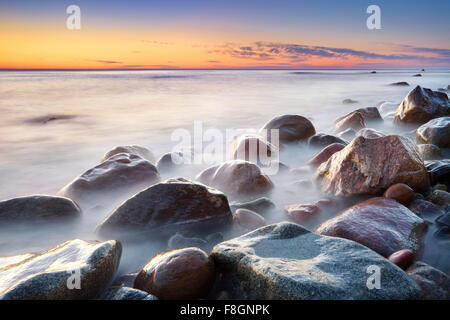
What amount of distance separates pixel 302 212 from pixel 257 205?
47cm

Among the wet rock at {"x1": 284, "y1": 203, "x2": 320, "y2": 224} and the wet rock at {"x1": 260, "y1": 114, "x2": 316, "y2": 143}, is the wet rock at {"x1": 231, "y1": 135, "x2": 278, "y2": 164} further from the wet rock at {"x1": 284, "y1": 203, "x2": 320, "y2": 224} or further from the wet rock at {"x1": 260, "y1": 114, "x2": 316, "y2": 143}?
the wet rock at {"x1": 284, "y1": 203, "x2": 320, "y2": 224}

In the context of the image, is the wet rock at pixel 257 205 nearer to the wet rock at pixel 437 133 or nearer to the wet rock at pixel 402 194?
the wet rock at pixel 402 194

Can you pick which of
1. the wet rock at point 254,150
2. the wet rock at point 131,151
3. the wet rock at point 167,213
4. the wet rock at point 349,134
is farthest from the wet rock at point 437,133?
the wet rock at point 131,151

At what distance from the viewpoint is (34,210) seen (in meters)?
3.28

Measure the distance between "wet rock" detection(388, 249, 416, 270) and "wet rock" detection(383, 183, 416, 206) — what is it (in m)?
1.02

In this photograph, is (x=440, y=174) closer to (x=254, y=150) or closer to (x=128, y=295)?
(x=254, y=150)

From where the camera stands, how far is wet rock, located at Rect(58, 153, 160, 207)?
3869 millimetres

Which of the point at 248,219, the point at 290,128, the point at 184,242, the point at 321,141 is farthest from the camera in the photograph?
the point at 290,128

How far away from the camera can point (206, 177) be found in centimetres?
410

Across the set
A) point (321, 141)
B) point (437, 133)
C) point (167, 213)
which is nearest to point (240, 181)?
point (167, 213)

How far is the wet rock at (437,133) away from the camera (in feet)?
16.4

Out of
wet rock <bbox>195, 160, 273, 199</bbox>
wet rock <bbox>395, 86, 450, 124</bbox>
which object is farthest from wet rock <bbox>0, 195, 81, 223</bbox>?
wet rock <bbox>395, 86, 450, 124</bbox>
